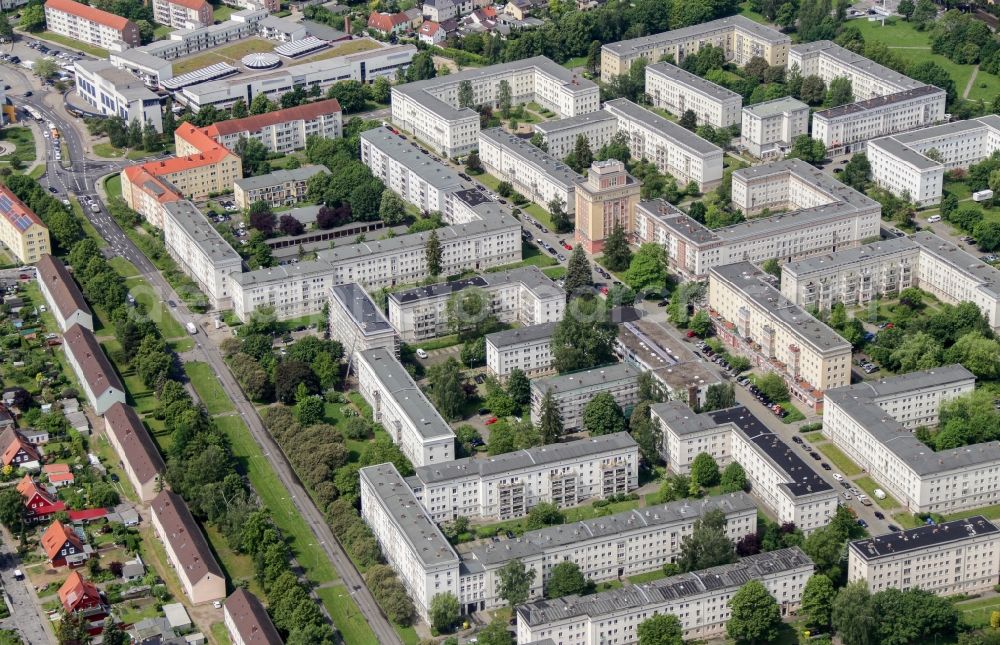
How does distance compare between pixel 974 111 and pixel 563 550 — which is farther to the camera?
pixel 974 111

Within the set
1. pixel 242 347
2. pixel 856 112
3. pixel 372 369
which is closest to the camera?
pixel 372 369

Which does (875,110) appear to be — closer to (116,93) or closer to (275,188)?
(275,188)

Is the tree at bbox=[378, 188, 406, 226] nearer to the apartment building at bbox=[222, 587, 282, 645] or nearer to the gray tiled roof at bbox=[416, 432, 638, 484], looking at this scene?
the gray tiled roof at bbox=[416, 432, 638, 484]

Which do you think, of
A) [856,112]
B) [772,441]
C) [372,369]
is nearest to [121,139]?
[372,369]

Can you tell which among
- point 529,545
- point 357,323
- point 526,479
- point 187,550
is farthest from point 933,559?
point 357,323

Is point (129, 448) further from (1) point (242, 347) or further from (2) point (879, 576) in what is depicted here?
(2) point (879, 576)

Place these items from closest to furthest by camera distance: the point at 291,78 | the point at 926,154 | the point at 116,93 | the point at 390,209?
the point at 390,209
the point at 926,154
the point at 116,93
the point at 291,78

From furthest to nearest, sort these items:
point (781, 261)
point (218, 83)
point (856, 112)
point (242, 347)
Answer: point (218, 83) < point (856, 112) < point (781, 261) < point (242, 347)
